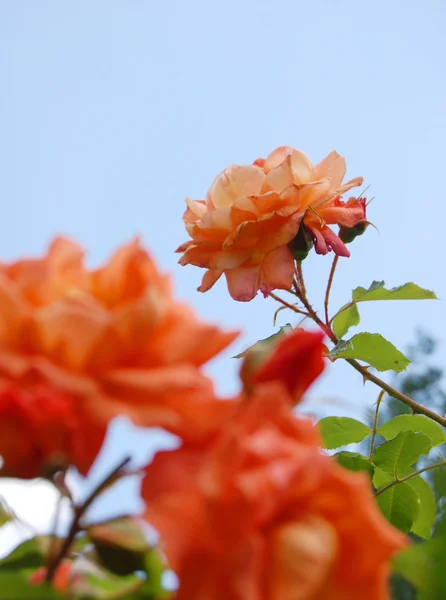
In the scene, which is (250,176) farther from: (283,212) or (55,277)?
(55,277)

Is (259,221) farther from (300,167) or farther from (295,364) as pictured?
(295,364)

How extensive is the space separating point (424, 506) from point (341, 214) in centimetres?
49

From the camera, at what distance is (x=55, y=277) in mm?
418

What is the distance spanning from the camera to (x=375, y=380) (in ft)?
3.75

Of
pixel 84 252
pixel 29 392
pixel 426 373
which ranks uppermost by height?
pixel 426 373

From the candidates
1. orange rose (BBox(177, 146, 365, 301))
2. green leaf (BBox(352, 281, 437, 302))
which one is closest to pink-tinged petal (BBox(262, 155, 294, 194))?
orange rose (BBox(177, 146, 365, 301))

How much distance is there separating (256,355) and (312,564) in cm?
17

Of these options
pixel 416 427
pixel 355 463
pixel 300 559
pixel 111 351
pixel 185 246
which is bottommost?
pixel 300 559

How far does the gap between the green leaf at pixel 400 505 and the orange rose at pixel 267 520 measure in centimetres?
63

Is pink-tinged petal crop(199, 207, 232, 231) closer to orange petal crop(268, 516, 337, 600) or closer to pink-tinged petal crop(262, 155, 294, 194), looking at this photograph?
pink-tinged petal crop(262, 155, 294, 194)

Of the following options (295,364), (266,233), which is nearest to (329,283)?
(266,233)

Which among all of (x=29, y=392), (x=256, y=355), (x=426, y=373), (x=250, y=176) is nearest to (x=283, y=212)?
(x=250, y=176)

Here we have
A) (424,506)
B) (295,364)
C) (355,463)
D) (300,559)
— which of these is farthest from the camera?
(424,506)

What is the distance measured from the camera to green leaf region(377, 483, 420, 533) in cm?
95
